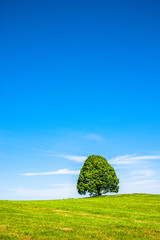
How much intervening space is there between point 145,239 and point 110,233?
311 cm

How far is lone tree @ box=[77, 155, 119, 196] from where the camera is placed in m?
74.4

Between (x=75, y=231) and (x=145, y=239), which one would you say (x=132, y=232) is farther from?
(x=75, y=231)

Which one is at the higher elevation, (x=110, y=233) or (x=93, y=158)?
(x=93, y=158)

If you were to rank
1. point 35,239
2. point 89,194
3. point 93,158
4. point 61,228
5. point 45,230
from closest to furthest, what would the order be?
point 35,239 → point 45,230 → point 61,228 → point 89,194 → point 93,158

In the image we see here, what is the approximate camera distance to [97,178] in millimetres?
74875

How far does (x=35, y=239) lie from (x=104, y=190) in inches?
2379

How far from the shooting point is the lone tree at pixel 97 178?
2928 inches

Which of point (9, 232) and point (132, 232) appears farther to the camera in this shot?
point (132, 232)

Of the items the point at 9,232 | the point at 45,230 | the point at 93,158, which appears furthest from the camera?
the point at 93,158

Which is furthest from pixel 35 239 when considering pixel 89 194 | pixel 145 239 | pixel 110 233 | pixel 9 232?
pixel 89 194

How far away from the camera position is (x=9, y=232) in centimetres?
1944

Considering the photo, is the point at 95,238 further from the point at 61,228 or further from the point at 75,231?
the point at 61,228

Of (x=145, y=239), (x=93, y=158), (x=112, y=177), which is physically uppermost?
(x=93, y=158)

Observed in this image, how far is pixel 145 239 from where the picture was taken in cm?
2066
